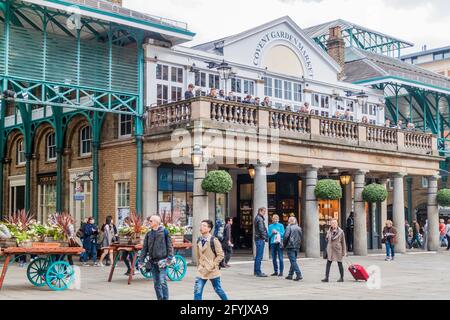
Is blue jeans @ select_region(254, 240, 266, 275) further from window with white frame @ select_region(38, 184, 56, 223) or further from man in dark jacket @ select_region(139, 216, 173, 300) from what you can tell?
window with white frame @ select_region(38, 184, 56, 223)

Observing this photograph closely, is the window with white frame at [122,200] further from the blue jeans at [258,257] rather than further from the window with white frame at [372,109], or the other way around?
the window with white frame at [372,109]

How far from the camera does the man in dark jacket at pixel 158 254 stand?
11.5 m

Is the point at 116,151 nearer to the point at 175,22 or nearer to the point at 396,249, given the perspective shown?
the point at 175,22

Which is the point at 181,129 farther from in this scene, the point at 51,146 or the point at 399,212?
the point at 399,212

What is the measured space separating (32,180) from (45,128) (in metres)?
2.30

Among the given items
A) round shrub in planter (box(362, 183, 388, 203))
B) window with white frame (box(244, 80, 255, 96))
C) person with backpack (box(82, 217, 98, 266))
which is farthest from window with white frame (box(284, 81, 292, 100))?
person with backpack (box(82, 217, 98, 266))

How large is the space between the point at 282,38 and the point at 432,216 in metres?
9.75

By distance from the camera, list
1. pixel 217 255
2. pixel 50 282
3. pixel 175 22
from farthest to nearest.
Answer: pixel 175 22 → pixel 50 282 → pixel 217 255

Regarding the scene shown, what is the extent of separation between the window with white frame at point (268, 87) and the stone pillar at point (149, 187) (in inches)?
261

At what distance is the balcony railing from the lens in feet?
70.6
